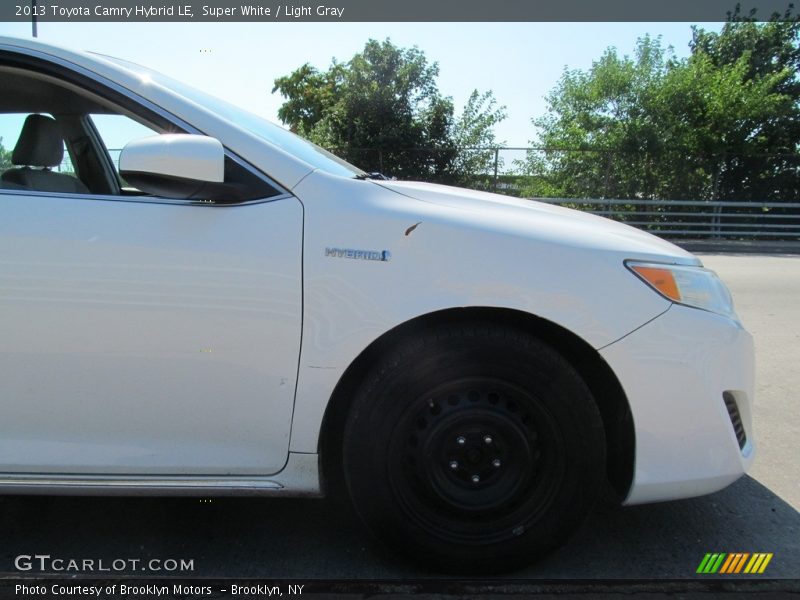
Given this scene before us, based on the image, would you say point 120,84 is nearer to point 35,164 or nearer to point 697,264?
point 35,164

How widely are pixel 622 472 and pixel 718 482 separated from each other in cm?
33

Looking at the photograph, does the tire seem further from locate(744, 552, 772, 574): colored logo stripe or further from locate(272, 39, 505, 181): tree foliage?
locate(272, 39, 505, 181): tree foliage

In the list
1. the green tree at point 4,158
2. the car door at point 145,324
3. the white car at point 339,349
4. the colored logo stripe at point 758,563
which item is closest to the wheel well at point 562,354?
the white car at point 339,349

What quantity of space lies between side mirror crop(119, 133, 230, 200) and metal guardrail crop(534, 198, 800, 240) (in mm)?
15961

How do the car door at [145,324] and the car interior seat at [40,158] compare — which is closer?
the car door at [145,324]

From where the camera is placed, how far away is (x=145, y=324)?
2.21 metres

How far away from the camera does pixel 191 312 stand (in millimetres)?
2217

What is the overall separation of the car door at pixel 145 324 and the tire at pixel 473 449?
12.9 inches

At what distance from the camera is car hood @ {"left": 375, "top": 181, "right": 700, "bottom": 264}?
2.35 m

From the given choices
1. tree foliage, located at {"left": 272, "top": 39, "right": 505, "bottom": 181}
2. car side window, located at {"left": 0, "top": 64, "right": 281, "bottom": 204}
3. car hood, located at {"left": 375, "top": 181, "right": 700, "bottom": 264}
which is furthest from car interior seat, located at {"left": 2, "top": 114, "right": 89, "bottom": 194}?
tree foliage, located at {"left": 272, "top": 39, "right": 505, "bottom": 181}

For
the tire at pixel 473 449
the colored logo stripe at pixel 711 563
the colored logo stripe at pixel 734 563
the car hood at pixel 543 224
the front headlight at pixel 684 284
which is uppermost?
the car hood at pixel 543 224

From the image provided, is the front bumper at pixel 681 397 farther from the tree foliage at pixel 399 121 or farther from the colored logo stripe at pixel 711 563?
the tree foliage at pixel 399 121
